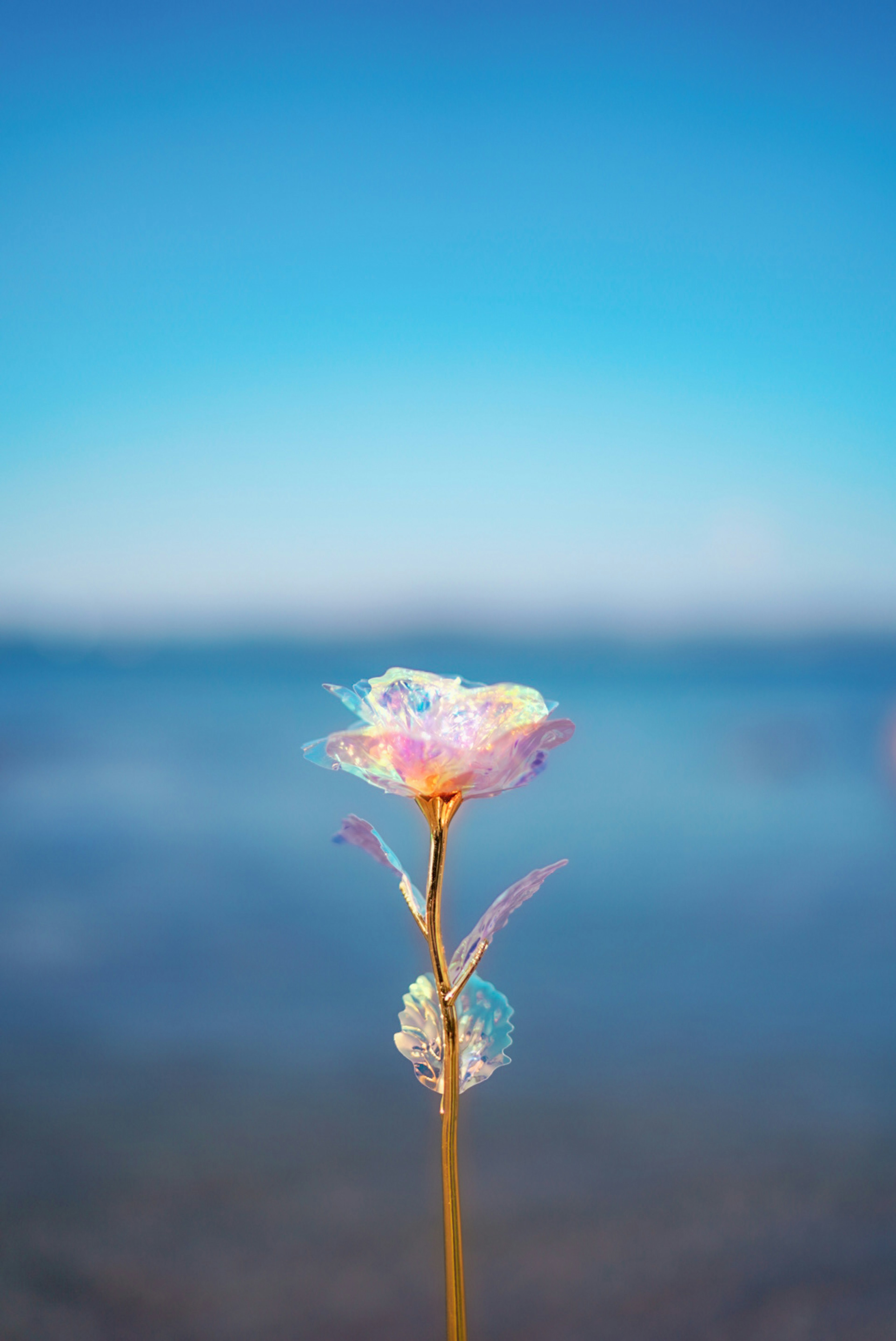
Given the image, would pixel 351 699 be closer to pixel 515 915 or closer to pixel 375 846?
pixel 375 846

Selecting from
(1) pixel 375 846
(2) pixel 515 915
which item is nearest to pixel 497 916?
(1) pixel 375 846

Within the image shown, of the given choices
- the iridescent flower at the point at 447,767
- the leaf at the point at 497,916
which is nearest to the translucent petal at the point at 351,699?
the iridescent flower at the point at 447,767

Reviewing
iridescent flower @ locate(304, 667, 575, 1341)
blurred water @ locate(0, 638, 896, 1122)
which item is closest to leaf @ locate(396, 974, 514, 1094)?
iridescent flower @ locate(304, 667, 575, 1341)

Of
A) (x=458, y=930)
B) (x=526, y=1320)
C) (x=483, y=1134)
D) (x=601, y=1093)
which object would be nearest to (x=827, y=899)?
(x=458, y=930)

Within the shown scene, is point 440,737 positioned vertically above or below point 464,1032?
above

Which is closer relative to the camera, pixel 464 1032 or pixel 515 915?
pixel 464 1032

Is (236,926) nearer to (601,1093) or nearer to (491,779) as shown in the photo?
(601,1093)
